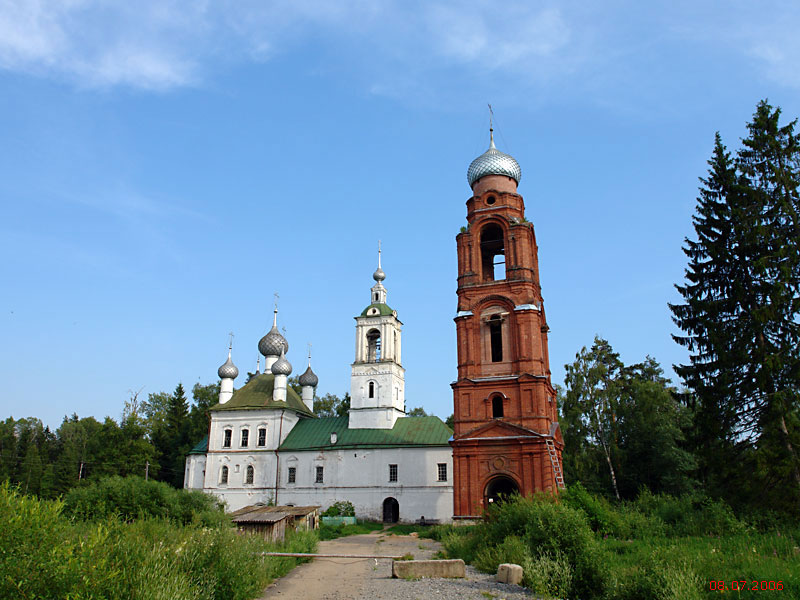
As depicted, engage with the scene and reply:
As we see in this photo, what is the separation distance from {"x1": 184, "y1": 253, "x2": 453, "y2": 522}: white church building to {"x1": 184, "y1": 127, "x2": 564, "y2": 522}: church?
7 cm

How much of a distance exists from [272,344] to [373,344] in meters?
9.24

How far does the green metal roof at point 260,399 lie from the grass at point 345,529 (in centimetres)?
1023

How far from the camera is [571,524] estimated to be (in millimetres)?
13555

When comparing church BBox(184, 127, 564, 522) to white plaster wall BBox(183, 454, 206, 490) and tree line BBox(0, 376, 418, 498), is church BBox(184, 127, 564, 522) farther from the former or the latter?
tree line BBox(0, 376, 418, 498)

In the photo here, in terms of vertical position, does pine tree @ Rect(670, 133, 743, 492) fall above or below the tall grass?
above

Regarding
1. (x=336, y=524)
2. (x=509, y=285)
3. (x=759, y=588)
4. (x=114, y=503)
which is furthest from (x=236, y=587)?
(x=336, y=524)

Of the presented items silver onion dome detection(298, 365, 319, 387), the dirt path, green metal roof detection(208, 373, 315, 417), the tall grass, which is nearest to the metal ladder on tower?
the dirt path

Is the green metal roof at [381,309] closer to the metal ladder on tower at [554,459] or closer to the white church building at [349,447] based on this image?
the white church building at [349,447]

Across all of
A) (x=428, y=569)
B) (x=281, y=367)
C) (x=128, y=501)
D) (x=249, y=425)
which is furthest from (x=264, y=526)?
(x=281, y=367)

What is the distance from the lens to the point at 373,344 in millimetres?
39938

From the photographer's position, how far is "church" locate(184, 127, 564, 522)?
25844 mm

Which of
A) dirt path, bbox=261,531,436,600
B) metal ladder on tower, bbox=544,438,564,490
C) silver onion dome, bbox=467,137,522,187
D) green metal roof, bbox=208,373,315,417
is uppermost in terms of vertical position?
silver onion dome, bbox=467,137,522,187

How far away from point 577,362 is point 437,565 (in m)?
27.1

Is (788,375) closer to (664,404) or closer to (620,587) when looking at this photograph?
(620,587)
